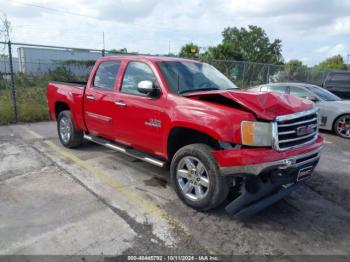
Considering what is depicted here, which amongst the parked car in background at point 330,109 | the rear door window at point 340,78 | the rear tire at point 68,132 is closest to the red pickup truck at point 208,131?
the rear tire at point 68,132

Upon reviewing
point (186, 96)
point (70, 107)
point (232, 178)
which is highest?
point (186, 96)

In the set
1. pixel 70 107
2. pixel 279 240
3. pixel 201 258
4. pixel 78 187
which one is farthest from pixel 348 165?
pixel 70 107

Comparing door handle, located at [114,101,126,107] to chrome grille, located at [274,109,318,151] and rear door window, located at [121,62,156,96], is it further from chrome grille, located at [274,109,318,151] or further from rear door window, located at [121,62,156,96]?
chrome grille, located at [274,109,318,151]

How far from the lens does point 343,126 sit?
357 inches

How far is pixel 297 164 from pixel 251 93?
3.24 feet

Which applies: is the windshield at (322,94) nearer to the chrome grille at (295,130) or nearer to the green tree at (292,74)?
the chrome grille at (295,130)

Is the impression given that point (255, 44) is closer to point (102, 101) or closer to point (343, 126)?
point (343, 126)

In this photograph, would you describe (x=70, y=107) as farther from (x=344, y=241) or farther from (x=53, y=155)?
(x=344, y=241)

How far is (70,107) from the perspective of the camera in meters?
6.54

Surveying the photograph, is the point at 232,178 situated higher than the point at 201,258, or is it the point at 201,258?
the point at 232,178

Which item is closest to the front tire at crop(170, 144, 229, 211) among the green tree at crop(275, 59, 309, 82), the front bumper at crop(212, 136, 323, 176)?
the front bumper at crop(212, 136, 323, 176)

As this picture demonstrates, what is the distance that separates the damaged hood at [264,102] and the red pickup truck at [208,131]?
0.04ft

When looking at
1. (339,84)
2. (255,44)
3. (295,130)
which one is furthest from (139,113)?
(255,44)

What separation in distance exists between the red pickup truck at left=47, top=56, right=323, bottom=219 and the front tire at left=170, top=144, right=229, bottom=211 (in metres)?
0.01
